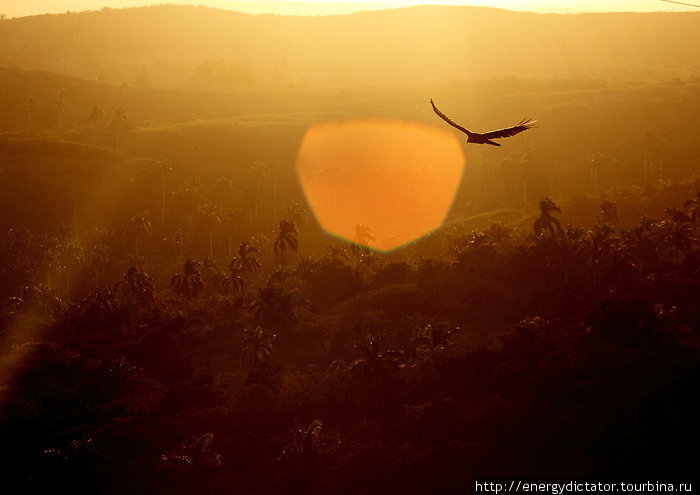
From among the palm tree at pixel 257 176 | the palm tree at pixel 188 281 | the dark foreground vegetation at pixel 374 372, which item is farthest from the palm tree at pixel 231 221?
the palm tree at pixel 188 281

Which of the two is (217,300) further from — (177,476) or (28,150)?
(28,150)

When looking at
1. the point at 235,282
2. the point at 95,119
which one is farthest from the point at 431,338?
the point at 95,119

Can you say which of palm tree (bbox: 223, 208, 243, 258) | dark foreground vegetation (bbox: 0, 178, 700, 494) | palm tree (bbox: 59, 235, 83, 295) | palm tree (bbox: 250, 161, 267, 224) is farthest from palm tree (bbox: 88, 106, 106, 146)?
dark foreground vegetation (bbox: 0, 178, 700, 494)

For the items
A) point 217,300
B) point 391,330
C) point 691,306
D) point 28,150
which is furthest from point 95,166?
point 691,306

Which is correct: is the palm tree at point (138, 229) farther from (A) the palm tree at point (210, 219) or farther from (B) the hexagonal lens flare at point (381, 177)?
A: (B) the hexagonal lens flare at point (381, 177)

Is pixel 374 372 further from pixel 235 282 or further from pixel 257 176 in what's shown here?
pixel 257 176

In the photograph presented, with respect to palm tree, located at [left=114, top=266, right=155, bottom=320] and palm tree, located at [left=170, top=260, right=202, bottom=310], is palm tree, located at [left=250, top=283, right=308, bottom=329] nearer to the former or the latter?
palm tree, located at [left=170, top=260, right=202, bottom=310]

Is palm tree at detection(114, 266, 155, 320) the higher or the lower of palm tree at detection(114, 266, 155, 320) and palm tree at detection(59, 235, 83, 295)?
the lower
